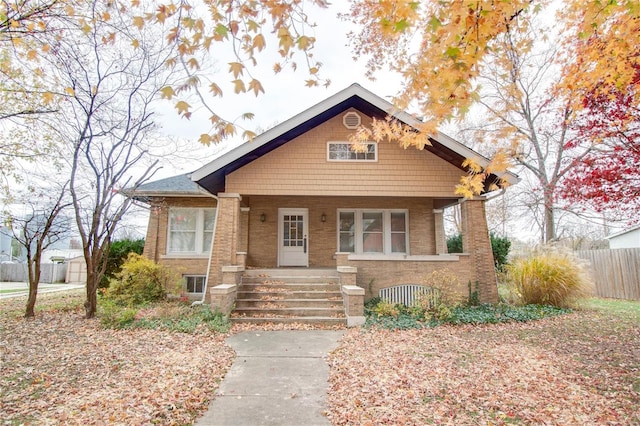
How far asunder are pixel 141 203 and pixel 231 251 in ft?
15.7

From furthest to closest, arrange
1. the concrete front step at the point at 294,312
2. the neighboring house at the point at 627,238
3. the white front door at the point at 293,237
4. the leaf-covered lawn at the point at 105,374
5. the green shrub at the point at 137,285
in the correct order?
the neighboring house at the point at 627,238 < the white front door at the point at 293,237 < the green shrub at the point at 137,285 < the concrete front step at the point at 294,312 < the leaf-covered lawn at the point at 105,374

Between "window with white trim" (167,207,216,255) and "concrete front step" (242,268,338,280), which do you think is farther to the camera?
"window with white trim" (167,207,216,255)

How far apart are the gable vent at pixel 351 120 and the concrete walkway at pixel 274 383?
242 inches

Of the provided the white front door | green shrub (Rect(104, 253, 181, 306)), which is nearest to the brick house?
green shrub (Rect(104, 253, 181, 306))

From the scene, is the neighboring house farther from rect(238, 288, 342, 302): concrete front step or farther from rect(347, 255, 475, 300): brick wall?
rect(238, 288, 342, 302): concrete front step

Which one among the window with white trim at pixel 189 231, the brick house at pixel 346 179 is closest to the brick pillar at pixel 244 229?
the window with white trim at pixel 189 231

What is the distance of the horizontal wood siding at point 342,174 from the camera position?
10078 mm

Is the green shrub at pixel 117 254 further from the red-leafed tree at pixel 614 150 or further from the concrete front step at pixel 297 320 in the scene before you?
the red-leafed tree at pixel 614 150

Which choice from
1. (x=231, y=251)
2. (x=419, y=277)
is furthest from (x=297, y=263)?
(x=419, y=277)

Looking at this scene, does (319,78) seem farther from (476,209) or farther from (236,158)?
(476,209)

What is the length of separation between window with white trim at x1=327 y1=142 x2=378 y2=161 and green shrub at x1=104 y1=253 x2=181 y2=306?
605 centimetres

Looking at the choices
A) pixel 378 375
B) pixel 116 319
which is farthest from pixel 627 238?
pixel 116 319

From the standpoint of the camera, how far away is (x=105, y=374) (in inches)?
189

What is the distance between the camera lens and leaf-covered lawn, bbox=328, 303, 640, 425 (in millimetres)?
3791
